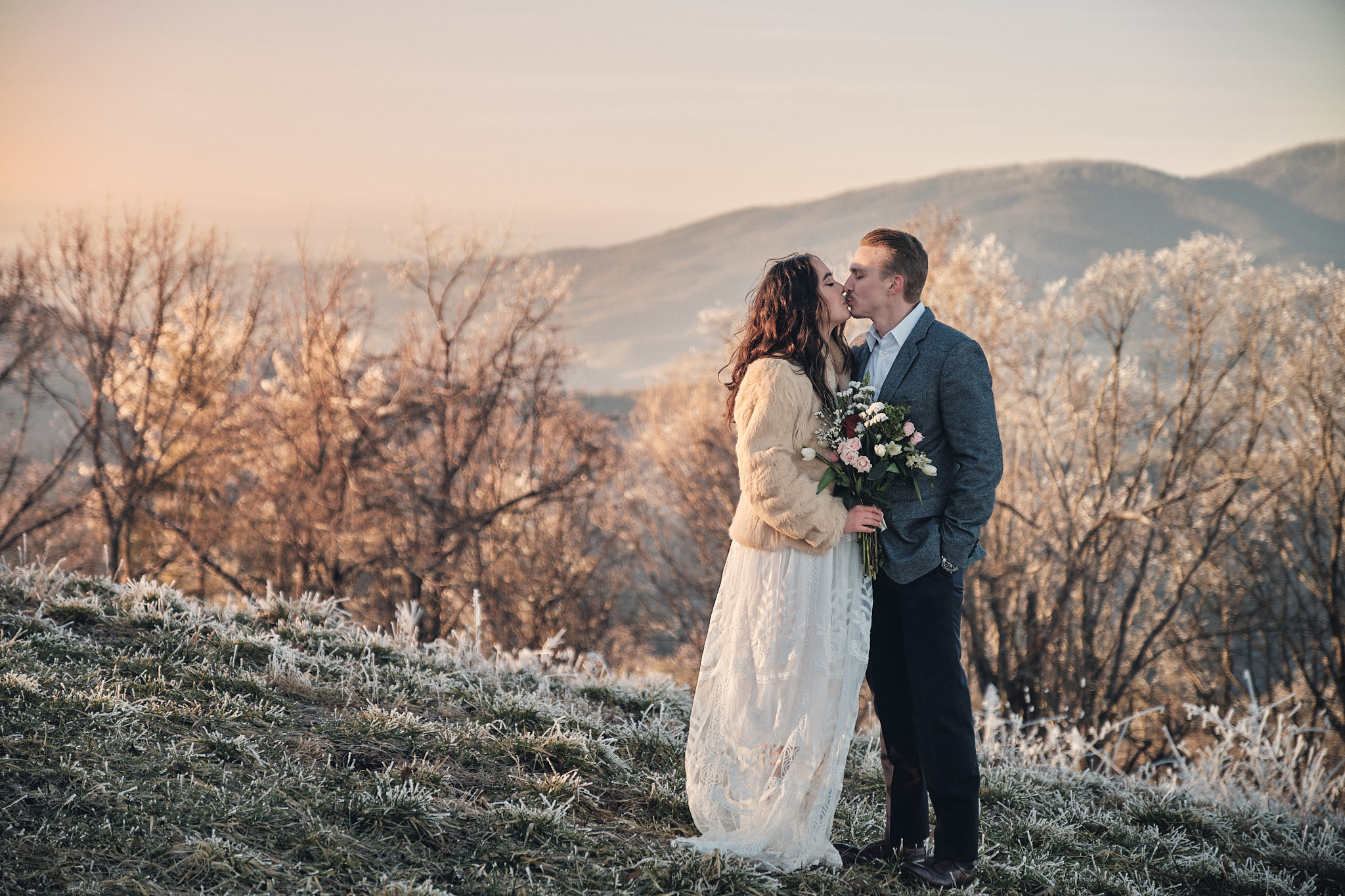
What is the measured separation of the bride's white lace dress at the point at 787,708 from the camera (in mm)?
3141

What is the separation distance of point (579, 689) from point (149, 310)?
73.0ft

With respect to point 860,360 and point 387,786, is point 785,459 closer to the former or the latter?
point 860,360

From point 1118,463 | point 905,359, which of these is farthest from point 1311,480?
point 905,359

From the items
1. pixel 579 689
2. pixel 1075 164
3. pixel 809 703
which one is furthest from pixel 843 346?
pixel 1075 164

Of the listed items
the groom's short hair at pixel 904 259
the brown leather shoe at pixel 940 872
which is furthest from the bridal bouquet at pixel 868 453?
the brown leather shoe at pixel 940 872

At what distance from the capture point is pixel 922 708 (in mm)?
3121

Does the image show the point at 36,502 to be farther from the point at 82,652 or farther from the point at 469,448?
the point at 82,652

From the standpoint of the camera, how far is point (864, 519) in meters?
3.12

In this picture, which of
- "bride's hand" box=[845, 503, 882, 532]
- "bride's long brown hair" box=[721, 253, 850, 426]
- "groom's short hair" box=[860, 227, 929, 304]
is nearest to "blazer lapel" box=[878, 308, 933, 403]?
"groom's short hair" box=[860, 227, 929, 304]

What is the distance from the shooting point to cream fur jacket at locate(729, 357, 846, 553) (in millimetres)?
3061

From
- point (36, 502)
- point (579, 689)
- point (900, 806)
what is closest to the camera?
point (900, 806)

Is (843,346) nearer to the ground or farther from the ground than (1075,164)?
nearer to the ground

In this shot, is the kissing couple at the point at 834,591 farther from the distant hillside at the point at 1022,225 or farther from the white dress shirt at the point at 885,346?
the distant hillside at the point at 1022,225

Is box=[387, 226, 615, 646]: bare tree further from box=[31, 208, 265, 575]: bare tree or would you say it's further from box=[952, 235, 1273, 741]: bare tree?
box=[952, 235, 1273, 741]: bare tree
